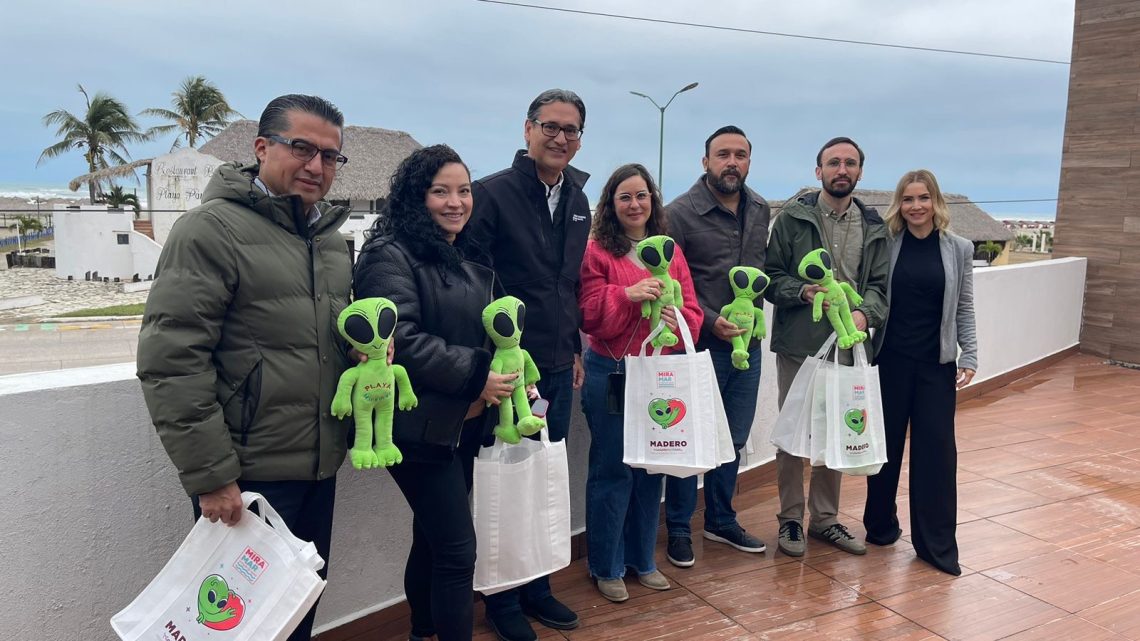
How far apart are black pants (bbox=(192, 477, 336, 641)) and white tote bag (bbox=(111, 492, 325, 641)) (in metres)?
0.09

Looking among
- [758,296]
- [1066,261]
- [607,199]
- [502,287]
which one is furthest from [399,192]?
[1066,261]

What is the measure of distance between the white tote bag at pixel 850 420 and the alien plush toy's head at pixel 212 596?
2.13m

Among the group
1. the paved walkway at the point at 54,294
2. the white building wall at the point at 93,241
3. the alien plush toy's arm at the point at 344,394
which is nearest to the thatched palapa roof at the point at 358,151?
the white building wall at the point at 93,241

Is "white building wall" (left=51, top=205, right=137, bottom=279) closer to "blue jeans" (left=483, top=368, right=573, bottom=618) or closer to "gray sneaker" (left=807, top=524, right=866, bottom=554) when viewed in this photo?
"blue jeans" (left=483, top=368, right=573, bottom=618)

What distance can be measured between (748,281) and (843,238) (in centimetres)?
58

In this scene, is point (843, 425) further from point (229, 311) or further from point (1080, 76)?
point (1080, 76)

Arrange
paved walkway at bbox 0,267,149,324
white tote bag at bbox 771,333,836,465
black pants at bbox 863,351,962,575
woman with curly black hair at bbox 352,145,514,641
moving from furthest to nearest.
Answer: paved walkway at bbox 0,267,149,324
black pants at bbox 863,351,962,575
white tote bag at bbox 771,333,836,465
woman with curly black hair at bbox 352,145,514,641

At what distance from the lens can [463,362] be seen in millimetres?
1889

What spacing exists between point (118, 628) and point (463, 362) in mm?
910

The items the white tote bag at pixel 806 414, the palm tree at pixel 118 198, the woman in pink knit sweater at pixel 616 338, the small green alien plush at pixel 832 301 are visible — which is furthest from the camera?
the palm tree at pixel 118 198

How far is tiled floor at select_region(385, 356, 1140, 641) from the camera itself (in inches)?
100

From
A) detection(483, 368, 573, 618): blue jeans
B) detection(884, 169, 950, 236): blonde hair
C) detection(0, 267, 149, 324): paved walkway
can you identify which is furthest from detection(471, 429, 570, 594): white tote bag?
detection(0, 267, 149, 324): paved walkway

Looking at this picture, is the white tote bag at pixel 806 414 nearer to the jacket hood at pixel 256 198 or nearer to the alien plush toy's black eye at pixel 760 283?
the alien plush toy's black eye at pixel 760 283

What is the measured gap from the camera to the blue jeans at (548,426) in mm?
2416
